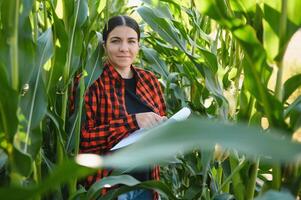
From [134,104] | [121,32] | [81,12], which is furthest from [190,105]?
[81,12]

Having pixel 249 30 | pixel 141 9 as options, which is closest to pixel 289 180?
pixel 249 30

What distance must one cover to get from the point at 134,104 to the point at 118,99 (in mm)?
57

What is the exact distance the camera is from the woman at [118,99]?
1.26 meters

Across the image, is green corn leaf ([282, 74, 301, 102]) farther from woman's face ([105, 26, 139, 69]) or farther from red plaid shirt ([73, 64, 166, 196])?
woman's face ([105, 26, 139, 69])

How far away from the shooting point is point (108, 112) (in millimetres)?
1316

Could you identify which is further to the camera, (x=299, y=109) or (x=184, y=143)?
(x=299, y=109)

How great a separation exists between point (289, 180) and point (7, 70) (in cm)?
41

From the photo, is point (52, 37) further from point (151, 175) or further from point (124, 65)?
point (151, 175)

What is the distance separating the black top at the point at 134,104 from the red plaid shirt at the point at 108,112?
13mm

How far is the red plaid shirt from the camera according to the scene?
1.26 metres

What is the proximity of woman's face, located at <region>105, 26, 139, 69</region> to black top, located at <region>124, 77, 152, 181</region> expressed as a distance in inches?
2.5

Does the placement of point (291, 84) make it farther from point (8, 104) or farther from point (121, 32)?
point (121, 32)

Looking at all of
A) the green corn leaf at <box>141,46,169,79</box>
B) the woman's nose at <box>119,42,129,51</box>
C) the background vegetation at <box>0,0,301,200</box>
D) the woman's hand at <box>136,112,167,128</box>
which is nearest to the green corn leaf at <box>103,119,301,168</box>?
the background vegetation at <box>0,0,301,200</box>

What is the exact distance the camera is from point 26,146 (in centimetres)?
76
